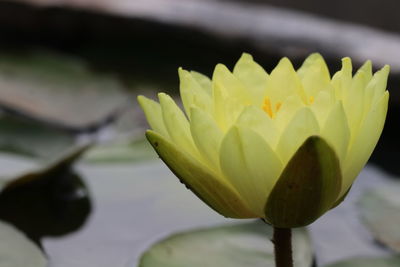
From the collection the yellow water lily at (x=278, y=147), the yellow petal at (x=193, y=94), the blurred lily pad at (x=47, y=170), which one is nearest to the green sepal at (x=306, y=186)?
the yellow water lily at (x=278, y=147)

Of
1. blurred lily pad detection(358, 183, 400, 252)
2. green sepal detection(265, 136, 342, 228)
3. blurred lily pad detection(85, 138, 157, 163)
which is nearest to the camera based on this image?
green sepal detection(265, 136, 342, 228)

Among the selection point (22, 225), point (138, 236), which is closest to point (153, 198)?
point (138, 236)

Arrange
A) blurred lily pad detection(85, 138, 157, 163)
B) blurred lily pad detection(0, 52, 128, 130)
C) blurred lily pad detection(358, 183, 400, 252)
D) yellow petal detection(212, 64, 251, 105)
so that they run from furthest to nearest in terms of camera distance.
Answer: blurred lily pad detection(0, 52, 128, 130) → blurred lily pad detection(85, 138, 157, 163) → blurred lily pad detection(358, 183, 400, 252) → yellow petal detection(212, 64, 251, 105)

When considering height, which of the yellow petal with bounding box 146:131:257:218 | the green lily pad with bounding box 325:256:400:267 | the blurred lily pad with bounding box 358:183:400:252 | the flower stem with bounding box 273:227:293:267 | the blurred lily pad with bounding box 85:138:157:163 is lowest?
the blurred lily pad with bounding box 358:183:400:252

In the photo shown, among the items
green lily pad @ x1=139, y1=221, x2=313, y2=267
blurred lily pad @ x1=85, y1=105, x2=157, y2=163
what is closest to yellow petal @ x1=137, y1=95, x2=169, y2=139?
green lily pad @ x1=139, y1=221, x2=313, y2=267

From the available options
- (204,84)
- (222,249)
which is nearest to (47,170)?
(222,249)

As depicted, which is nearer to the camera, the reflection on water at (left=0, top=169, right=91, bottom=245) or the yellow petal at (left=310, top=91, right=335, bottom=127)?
the yellow petal at (left=310, top=91, right=335, bottom=127)

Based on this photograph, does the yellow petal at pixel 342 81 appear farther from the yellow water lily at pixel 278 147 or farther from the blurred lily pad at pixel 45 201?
the blurred lily pad at pixel 45 201

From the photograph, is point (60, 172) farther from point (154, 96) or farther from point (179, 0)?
point (179, 0)

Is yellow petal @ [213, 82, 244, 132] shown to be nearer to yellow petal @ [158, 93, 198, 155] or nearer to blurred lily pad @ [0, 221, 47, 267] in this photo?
yellow petal @ [158, 93, 198, 155]
